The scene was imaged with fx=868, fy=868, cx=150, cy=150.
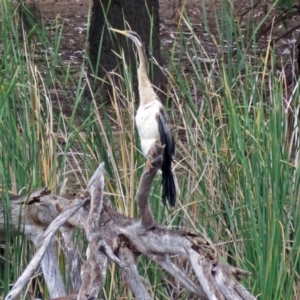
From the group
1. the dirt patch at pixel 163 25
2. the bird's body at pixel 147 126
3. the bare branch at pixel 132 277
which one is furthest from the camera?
the dirt patch at pixel 163 25

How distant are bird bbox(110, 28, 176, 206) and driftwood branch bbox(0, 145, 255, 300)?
0.32 meters

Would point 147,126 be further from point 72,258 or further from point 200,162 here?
point 72,258

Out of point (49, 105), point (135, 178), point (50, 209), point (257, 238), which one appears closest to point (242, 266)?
point (257, 238)

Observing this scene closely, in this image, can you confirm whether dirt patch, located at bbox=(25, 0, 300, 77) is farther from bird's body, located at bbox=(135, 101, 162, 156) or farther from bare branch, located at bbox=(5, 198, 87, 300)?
bare branch, located at bbox=(5, 198, 87, 300)

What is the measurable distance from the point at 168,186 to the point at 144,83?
374mm

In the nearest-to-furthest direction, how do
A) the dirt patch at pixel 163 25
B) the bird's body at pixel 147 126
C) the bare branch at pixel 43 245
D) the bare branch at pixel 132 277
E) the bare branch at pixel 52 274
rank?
1. the bare branch at pixel 43 245
2. the bare branch at pixel 132 277
3. the bare branch at pixel 52 274
4. the bird's body at pixel 147 126
5. the dirt patch at pixel 163 25

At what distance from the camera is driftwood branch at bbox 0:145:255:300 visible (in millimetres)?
2248

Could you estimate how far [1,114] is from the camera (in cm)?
287

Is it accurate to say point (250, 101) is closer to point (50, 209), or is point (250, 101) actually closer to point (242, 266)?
point (242, 266)

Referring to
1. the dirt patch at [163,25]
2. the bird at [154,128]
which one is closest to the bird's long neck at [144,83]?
the bird at [154,128]

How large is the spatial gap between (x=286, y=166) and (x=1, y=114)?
0.95m

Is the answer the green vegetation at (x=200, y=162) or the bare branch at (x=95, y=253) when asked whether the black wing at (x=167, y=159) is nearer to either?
the green vegetation at (x=200, y=162)

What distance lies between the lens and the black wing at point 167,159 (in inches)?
109

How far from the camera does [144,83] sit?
9.52ft
